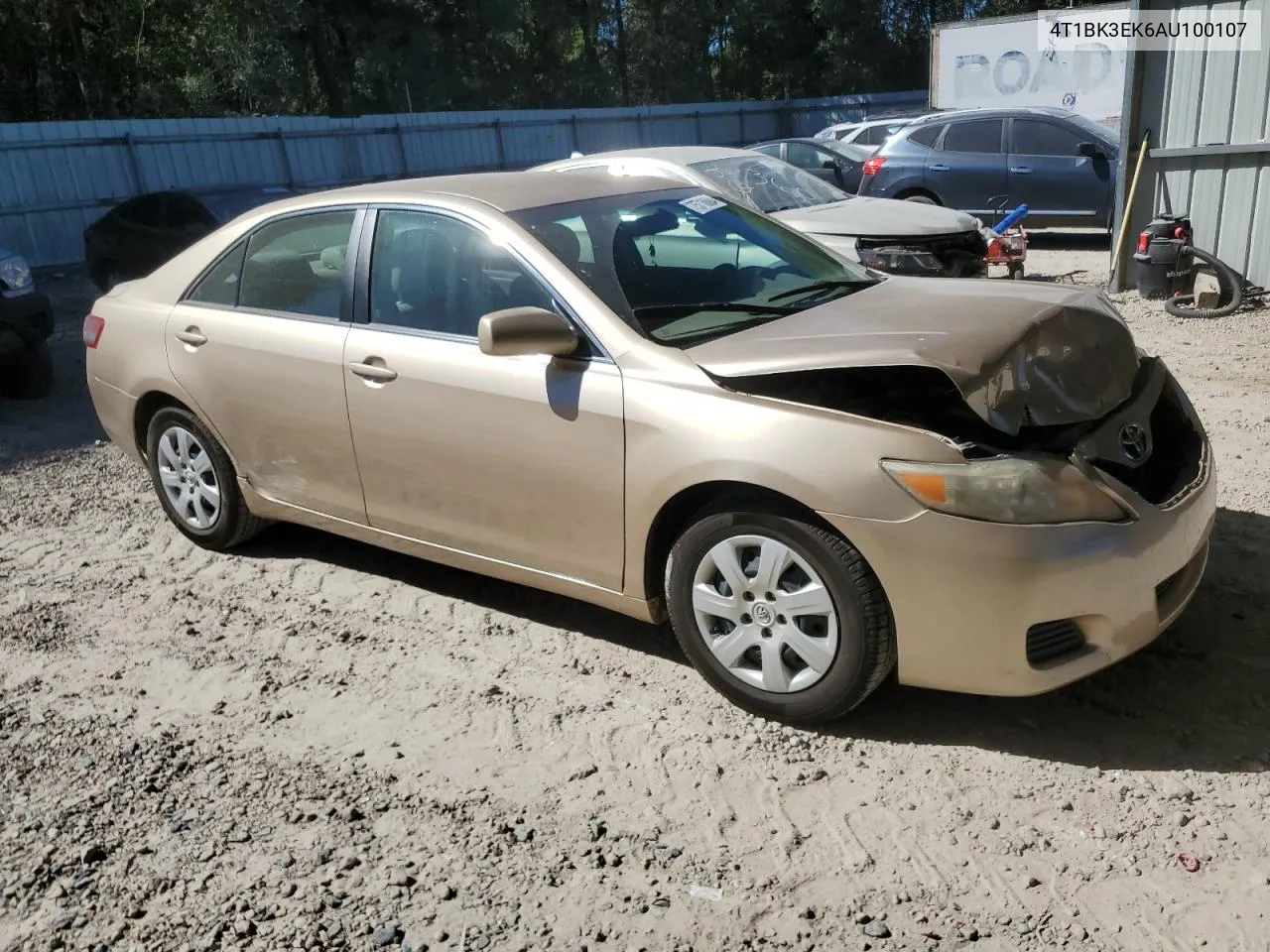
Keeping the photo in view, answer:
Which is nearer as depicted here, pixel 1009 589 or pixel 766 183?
pixel 1009 589

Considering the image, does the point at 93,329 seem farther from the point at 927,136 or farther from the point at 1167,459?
the point at 927,136

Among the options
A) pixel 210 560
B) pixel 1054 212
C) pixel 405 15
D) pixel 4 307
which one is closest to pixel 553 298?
pixel 210 560

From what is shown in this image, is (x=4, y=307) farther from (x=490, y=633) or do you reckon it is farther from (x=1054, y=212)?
(x=1054, y=212)

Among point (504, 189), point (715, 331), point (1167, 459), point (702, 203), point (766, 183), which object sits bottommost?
point (1167, 459)

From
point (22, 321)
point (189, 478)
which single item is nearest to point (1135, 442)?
point (189, 478)

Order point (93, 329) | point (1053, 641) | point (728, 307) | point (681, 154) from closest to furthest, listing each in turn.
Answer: point (1053, 641) < point (728, 307) < point (93, 329) < point (681, 154)

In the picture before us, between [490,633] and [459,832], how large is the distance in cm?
124

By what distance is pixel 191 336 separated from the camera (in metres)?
4.82

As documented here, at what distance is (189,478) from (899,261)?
222 inches

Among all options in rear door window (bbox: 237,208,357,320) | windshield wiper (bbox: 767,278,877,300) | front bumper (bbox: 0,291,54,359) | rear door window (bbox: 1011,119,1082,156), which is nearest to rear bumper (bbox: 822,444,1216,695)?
windshield wiper (bbox: 767,278,877,300)

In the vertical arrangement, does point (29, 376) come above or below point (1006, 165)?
below

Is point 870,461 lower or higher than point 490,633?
higher

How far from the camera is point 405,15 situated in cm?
3450

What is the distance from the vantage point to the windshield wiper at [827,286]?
4.15 meters
